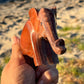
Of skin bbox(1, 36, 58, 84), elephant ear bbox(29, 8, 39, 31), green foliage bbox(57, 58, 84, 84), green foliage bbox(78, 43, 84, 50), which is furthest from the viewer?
green foliage bbox(78, 43, 84, 50)

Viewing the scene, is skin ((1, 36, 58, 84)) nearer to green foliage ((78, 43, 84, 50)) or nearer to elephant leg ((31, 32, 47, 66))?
elephant leg ((31, 32, 47, 66))

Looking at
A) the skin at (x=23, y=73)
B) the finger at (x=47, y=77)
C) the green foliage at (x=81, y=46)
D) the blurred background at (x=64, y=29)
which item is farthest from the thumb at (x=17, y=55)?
the green foliage at (x=81, y=46)

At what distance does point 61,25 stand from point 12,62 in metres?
1.91

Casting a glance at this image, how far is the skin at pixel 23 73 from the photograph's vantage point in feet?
2.74

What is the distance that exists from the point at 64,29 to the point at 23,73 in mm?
1773

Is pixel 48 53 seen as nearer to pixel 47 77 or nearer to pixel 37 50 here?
pixel 37 50

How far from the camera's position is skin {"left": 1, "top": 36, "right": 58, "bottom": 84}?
836 millimetres

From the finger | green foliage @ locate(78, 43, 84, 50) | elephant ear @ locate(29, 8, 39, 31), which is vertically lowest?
green foliage @ locate(78, 43, 84, 50)

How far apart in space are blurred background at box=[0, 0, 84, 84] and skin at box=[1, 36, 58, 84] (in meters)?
0.65

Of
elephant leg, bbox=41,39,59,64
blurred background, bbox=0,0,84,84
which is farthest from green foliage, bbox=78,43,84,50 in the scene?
elephant leg, bbox=41,39,59,64

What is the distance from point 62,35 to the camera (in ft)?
7.67

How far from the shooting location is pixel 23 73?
851mm

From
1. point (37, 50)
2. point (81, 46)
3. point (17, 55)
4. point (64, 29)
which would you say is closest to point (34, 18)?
point (37, 50)

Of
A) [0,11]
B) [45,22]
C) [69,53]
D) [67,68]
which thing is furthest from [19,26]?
[45,22]
